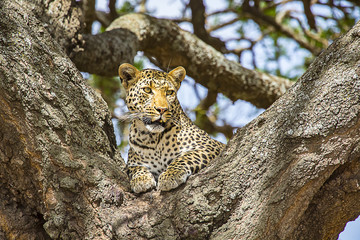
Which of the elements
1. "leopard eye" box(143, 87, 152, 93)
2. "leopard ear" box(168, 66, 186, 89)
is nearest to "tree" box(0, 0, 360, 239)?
"leopard eye" box(143, 87, 152, 93)

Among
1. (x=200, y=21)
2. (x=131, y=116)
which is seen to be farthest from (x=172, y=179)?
(x=200, y=21)

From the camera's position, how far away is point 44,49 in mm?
4305

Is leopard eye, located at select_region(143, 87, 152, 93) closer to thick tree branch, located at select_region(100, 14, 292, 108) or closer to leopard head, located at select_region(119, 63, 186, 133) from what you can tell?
leopard head, located at select_region(119, 63, 186, 133)

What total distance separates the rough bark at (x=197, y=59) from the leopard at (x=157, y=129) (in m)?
1.94

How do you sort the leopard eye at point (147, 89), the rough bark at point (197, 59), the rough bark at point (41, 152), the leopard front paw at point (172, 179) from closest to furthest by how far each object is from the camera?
the rough bark at point (41, 152) < the leopard front paw at point (172, 179) < the leopard eye at point (147, 89) < the rough bark at point (197, 59)

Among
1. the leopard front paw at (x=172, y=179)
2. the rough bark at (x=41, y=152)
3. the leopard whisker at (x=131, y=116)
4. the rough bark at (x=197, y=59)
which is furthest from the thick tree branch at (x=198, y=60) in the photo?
the rough bark at (x=41, y=152)

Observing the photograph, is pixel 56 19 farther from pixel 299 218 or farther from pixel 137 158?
pixel 299 218

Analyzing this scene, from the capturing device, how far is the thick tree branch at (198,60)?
26.5ft

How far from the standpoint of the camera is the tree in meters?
3.62

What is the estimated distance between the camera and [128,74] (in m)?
6.17

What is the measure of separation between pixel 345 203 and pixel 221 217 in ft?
3.28

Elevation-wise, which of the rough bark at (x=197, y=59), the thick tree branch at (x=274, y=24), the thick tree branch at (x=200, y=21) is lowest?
the rough bark at (x=197, y=59)

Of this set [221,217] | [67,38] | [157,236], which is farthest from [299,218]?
[67,38]

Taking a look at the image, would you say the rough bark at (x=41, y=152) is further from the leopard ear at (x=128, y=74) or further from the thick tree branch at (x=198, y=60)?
the thick tree branch at (x=198, y=60)
